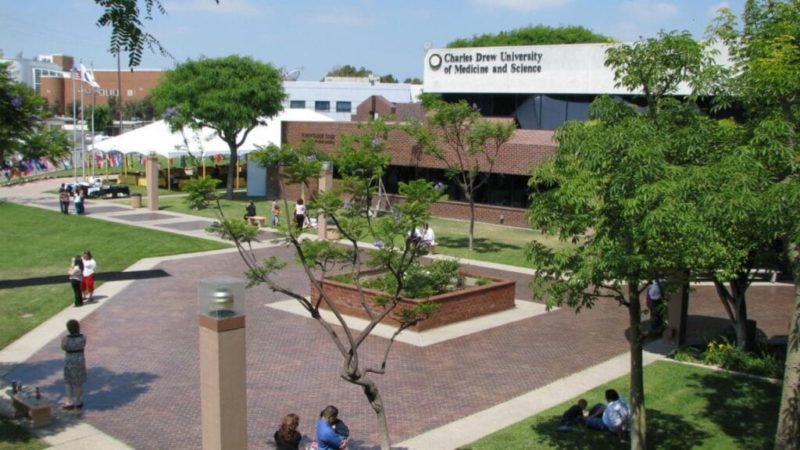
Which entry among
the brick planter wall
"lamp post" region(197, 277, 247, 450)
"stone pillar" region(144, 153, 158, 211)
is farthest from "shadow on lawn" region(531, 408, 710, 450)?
"stone pillar" region(144, 153, 158, 211)

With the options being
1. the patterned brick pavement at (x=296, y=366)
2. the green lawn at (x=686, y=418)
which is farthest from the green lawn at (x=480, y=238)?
the green lawn at (x=686, y=418)

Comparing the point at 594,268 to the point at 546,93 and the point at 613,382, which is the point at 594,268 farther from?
the point at 546,93

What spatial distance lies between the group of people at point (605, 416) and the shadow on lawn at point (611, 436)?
0.10 meters

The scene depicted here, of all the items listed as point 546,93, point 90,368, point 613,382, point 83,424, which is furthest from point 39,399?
point 546,93

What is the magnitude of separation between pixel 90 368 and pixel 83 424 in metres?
2.87

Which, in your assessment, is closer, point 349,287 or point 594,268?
point 594,268

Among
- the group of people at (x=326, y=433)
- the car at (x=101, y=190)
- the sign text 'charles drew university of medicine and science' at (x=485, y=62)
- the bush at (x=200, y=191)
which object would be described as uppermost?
the sign text 'charles drew university of medicine and science' at (x=485, y=62)

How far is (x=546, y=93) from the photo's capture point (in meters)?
Result: 37.8

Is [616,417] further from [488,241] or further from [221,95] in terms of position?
[221,95]

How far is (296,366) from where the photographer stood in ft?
49.2

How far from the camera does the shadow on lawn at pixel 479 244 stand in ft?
95.9

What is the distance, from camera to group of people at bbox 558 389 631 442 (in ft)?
38.1

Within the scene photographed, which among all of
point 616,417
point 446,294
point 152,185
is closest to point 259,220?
point 152,185

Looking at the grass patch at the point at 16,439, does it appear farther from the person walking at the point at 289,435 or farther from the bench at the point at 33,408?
the person walking at the point at 289,435
